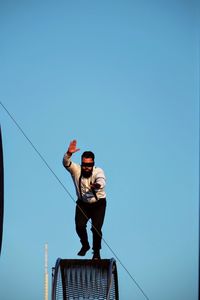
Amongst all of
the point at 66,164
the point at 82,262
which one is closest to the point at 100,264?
the point at 82,262

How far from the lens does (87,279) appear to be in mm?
24938

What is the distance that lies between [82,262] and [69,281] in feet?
1.69

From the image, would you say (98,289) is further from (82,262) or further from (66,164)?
(66,164)

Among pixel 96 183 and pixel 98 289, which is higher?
pixel 96 183

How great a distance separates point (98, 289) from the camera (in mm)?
24984

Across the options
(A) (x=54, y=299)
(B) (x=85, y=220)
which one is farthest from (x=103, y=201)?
(A) (x=54, y=299)

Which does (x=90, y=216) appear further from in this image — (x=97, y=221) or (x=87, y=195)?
(x=87, y=195)

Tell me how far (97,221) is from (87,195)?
0.51 m

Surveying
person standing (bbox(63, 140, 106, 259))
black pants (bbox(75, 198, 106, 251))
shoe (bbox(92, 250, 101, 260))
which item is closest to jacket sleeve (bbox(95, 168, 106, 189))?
person standing (bbox(63, 140, 106, 259))

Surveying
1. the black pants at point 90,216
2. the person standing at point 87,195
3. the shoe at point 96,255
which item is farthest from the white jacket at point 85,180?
the shoe at point 96,255

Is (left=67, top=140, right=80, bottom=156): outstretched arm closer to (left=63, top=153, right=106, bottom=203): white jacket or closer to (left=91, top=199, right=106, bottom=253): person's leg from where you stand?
(left=63, top=153, right=106, bottom=203): white jacket

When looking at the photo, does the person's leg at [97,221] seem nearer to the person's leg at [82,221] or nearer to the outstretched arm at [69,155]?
the person's leg at [82,221]

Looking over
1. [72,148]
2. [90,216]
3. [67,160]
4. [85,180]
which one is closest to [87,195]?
[85,180]

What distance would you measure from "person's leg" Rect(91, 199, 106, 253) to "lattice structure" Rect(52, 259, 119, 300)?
0.40m
